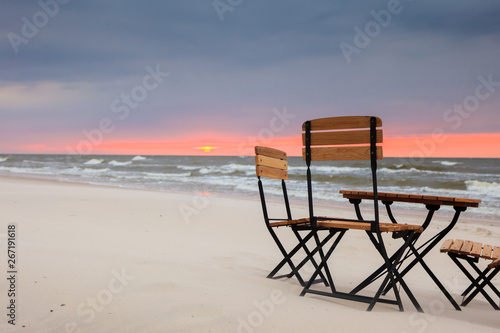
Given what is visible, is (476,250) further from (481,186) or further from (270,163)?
(481,186)

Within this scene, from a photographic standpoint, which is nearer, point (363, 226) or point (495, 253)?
point (363, 226)

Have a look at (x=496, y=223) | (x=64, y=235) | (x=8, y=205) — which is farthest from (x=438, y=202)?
(x=496, y=223)

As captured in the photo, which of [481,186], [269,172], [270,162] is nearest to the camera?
[269,172]

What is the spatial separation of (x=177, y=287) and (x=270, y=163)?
1.55m

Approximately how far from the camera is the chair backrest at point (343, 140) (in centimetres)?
338

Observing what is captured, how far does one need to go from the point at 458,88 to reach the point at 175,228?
1460 cm

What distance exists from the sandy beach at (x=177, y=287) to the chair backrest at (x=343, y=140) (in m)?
0.88

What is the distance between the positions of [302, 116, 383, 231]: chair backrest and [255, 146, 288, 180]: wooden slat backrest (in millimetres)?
528

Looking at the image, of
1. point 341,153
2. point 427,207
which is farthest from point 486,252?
point 341,153

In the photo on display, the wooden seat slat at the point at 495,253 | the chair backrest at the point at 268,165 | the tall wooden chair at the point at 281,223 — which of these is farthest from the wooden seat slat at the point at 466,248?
the chair backrest at the point at 268,165

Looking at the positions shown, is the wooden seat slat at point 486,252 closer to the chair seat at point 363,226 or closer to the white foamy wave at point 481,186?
the chair seat at point 363,226

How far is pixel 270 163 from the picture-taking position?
14.2ft

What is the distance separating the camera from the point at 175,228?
7094mm

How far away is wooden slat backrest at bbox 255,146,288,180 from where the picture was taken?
4.09 meters
